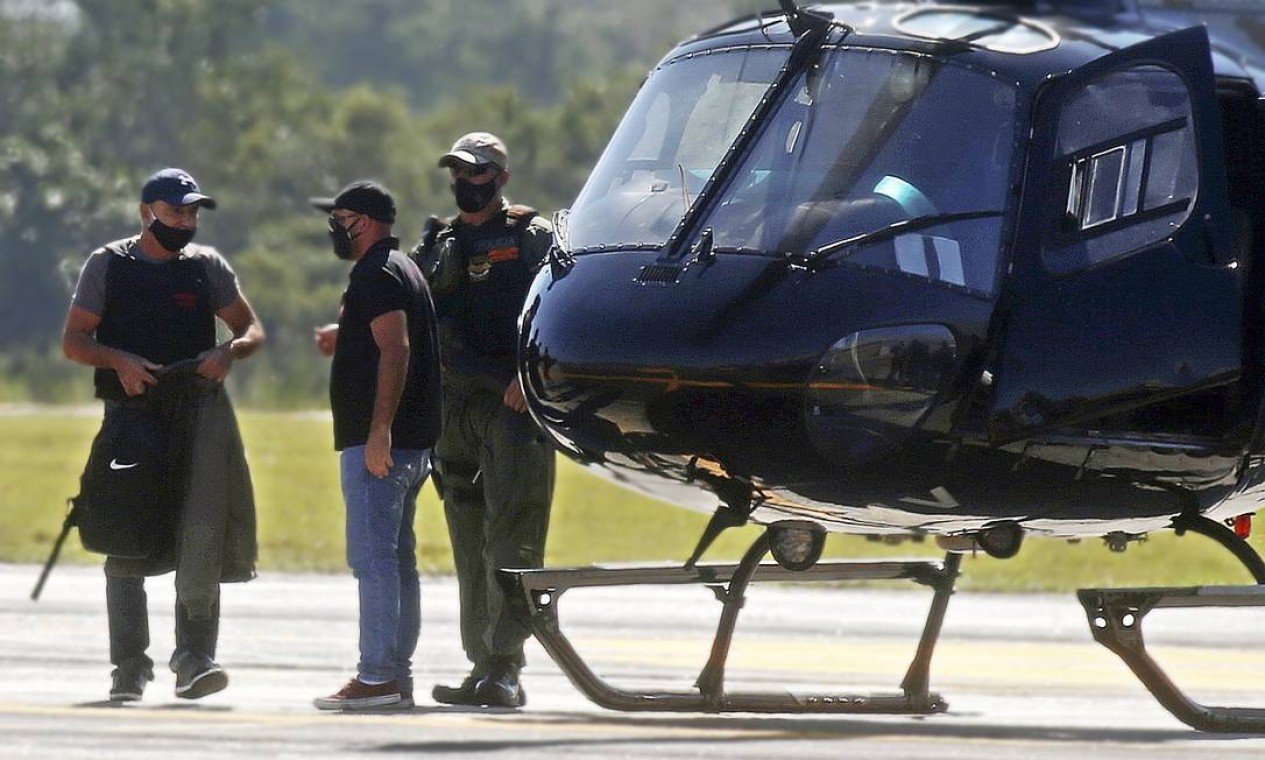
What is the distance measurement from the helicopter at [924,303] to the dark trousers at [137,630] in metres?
1.45

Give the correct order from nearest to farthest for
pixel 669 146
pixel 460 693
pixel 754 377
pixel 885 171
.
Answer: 1. pixel 754 377
2. pixel 885 171
3. pixel 669 146
4. pixel 460 693

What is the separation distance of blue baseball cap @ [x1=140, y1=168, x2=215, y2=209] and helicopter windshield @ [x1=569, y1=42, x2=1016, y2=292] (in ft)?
5.33

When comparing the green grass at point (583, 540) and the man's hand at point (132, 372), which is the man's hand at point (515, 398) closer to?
the man's hand at point (132, 372)

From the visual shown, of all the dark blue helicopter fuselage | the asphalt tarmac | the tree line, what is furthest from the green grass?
the tree line

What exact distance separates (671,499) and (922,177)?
127cm

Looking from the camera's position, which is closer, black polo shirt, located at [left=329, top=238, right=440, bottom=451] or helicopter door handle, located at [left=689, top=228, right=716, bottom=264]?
helicopter door handle, located at [left=689, top=228, right=716, bottom=264]

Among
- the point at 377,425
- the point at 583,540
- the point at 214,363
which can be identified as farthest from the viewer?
the point at 583,540

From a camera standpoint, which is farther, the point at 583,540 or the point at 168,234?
the point at 583,540

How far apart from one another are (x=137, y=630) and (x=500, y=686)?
1.30 metres

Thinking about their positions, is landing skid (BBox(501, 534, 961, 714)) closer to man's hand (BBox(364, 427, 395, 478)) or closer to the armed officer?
the armed officer

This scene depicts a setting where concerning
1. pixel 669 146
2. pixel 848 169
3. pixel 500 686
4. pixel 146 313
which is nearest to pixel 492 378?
pixel 500 686

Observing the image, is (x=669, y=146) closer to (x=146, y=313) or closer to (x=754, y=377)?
(x=754, y=377)

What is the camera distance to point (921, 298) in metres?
7.44

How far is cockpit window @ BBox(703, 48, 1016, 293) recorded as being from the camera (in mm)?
7559
